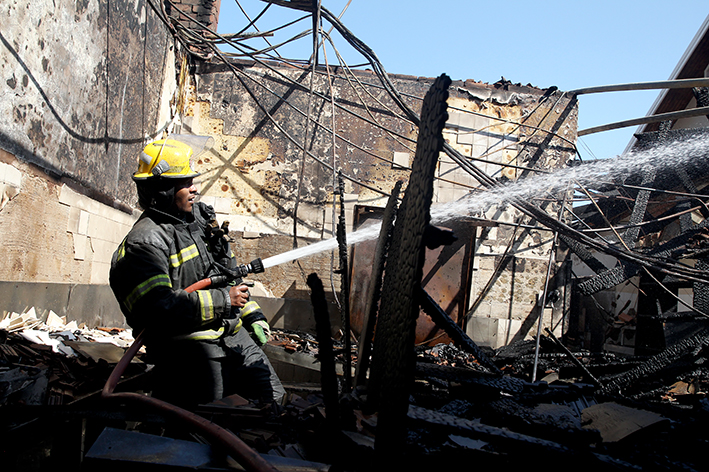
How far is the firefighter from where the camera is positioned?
2615 mm

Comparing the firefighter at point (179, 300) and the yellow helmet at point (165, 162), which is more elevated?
the yellow helmet at point (165, 162)

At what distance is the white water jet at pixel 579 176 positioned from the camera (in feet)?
22.6

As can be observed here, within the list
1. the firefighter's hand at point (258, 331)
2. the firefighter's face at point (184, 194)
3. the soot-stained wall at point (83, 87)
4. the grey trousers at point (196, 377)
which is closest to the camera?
the grey trousers at point (196, 377)

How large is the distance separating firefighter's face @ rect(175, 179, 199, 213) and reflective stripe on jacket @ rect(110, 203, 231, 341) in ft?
0.37

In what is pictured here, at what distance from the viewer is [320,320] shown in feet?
5.35

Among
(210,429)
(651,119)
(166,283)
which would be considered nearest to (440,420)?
(210,429)

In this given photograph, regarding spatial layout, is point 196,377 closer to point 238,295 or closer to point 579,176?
point 238,295

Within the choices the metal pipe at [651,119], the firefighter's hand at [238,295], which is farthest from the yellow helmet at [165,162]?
the metal pipe at [651,119]

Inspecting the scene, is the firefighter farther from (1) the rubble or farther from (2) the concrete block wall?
(2) the concrete block wall

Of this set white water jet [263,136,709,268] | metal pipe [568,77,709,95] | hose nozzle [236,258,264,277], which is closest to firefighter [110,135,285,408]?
hose nozzle [236,258,264,277]

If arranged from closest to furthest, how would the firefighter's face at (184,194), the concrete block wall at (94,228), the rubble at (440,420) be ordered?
the rubble at (440,420)
the firefighter's face at (184,194)
the concrete block wall at (94,228)

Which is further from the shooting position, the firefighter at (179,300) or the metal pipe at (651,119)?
the metal pipe at (651,119)

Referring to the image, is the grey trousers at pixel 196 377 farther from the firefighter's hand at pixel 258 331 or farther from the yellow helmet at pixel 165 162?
the yellow helmet at pixel 165 162

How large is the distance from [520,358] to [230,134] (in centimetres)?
646
